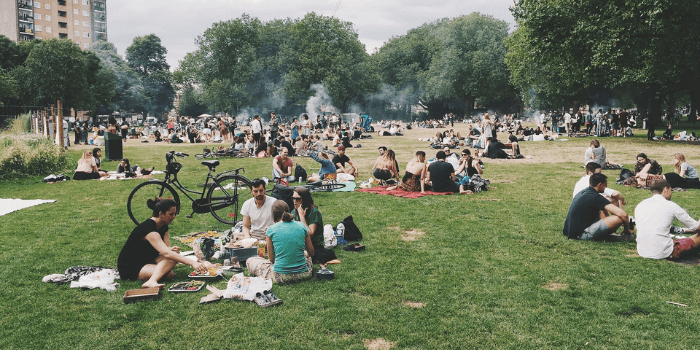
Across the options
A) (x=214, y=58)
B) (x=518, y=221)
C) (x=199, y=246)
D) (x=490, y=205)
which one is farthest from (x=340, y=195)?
(x=214, y=58)

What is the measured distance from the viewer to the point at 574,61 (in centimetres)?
2786

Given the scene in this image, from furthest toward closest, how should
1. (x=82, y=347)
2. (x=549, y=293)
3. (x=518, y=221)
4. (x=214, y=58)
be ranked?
(x=214, y=58), (x=518, y=221), (x=549, y=293), (x=82, y=347)

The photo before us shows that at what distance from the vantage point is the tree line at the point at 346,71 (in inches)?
1324

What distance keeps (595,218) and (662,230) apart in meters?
1.24

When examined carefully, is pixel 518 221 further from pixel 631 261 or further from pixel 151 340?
pixel 151 340

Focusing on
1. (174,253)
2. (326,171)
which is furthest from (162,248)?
(326,171)

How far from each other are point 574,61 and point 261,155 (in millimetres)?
17875

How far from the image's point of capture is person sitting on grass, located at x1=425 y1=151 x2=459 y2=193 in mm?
13156

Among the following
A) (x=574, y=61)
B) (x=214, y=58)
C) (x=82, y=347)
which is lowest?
(x=82, y=347)

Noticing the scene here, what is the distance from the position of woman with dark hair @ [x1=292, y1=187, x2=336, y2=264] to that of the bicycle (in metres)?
2.47

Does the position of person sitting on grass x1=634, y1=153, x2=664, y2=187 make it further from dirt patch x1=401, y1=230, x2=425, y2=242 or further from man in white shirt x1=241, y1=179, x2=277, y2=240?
man in white shirt x1=241, y1=179, x2=277, y2=240

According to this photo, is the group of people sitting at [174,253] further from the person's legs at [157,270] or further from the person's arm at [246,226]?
the person's arm at [246,226]

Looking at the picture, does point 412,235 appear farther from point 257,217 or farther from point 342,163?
point 342,163

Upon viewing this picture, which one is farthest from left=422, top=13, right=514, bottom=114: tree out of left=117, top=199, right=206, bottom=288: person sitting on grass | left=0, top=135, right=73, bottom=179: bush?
left=117, top=199, right=206, bottom=288: person sitting on grass
